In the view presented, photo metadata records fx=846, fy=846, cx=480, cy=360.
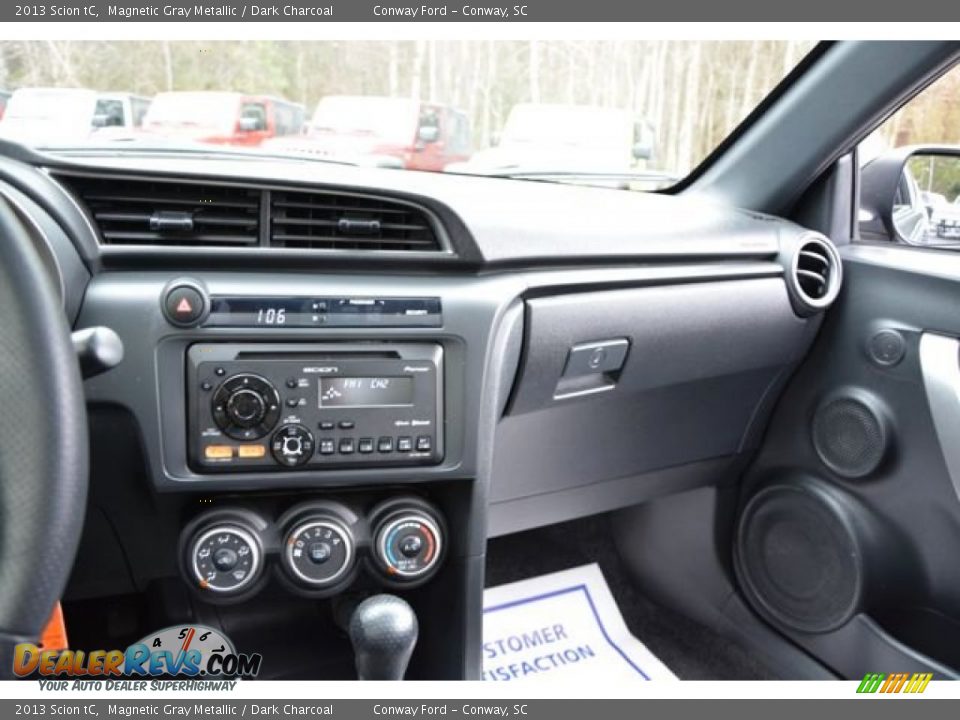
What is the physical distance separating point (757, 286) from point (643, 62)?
21.0 inches

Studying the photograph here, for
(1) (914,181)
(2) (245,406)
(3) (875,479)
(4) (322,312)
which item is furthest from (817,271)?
(2) (245,406)

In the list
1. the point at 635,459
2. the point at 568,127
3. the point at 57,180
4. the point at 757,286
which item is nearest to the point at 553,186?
the point at 568,127

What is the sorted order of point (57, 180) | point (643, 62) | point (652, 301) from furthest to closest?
1. point (643, 62)
2. point (652, 301)
3. point (57, 180)

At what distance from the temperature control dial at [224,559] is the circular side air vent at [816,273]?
1.25 meters

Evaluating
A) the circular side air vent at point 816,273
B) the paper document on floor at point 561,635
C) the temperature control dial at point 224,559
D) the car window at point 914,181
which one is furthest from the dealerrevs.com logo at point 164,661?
the car window at point 914,181

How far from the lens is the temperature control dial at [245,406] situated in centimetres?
125

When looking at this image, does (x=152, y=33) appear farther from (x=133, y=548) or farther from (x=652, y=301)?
(x=652, y=301)

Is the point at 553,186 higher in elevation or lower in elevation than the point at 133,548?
higher

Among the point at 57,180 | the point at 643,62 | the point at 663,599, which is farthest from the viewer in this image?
the point at 663,599

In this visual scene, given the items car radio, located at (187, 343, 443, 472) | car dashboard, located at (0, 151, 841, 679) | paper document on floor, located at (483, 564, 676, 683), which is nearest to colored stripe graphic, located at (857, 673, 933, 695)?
paper document on floor, located at (483, 564, 676, 683)

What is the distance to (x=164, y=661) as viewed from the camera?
147 centimetres

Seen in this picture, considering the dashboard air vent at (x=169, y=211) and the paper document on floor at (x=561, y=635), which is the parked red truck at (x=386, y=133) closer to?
the dashboard air vent at (x=169, y=211)

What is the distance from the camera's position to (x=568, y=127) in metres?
1.98

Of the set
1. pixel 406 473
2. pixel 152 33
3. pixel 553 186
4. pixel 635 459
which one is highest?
pixel 152 33
